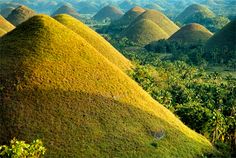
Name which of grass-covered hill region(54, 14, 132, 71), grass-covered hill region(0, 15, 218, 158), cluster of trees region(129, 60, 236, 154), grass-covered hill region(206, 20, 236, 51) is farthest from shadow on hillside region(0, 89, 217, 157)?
grass-covered hill region(206, 20, 236, 51)

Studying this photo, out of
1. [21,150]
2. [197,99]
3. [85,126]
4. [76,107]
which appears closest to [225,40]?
[197,99]

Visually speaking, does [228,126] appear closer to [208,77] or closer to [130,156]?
[130,156]

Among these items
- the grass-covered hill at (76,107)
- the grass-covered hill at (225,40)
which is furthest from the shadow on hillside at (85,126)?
the grass-covered hill at (225,40)

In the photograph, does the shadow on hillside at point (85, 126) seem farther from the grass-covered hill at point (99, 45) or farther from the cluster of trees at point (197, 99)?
the grass-covered hill at point (99, 45)

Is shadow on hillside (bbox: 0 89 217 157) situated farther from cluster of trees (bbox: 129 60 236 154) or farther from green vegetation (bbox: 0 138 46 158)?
green vegetation (bbox: 0 138 46 158)

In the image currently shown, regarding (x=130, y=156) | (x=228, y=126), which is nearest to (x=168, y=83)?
(x=228, y=126)

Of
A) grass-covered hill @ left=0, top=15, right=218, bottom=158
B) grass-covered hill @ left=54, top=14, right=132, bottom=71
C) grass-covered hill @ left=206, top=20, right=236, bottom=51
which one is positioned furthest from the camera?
grass-covered hill @ left=206, top=20, right=236, bottom=51
